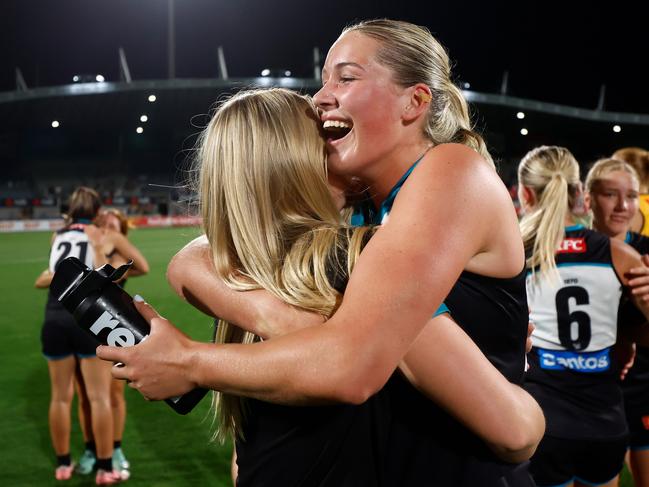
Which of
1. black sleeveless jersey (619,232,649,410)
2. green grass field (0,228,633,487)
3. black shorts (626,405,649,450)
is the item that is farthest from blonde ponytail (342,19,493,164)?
black shorts (626,405,649,450)

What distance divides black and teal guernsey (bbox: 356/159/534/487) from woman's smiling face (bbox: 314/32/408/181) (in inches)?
18.2

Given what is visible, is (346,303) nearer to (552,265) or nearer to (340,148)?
(340,148)

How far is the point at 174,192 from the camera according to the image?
40.7m

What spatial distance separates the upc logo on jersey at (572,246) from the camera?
2957 mm

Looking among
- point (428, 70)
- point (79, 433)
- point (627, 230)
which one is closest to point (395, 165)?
point (428, 70)

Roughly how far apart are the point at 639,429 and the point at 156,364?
3.06 metres

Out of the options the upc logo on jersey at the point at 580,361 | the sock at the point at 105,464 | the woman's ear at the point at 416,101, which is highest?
the woman's ear at the point at 416,101

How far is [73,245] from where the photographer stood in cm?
507

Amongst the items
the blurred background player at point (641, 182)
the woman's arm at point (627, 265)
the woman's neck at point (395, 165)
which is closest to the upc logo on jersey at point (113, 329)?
the woman's neck at point (395, 165)

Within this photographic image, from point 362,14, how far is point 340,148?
2064 inches

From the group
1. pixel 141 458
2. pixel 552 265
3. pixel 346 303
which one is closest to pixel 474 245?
pixel 346 303

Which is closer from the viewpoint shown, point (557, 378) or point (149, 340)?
point (149, 340)

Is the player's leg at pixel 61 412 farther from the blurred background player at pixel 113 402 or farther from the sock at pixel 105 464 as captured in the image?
the sock at pixel 105 464

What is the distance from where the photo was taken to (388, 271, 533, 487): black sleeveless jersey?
1.48 m
